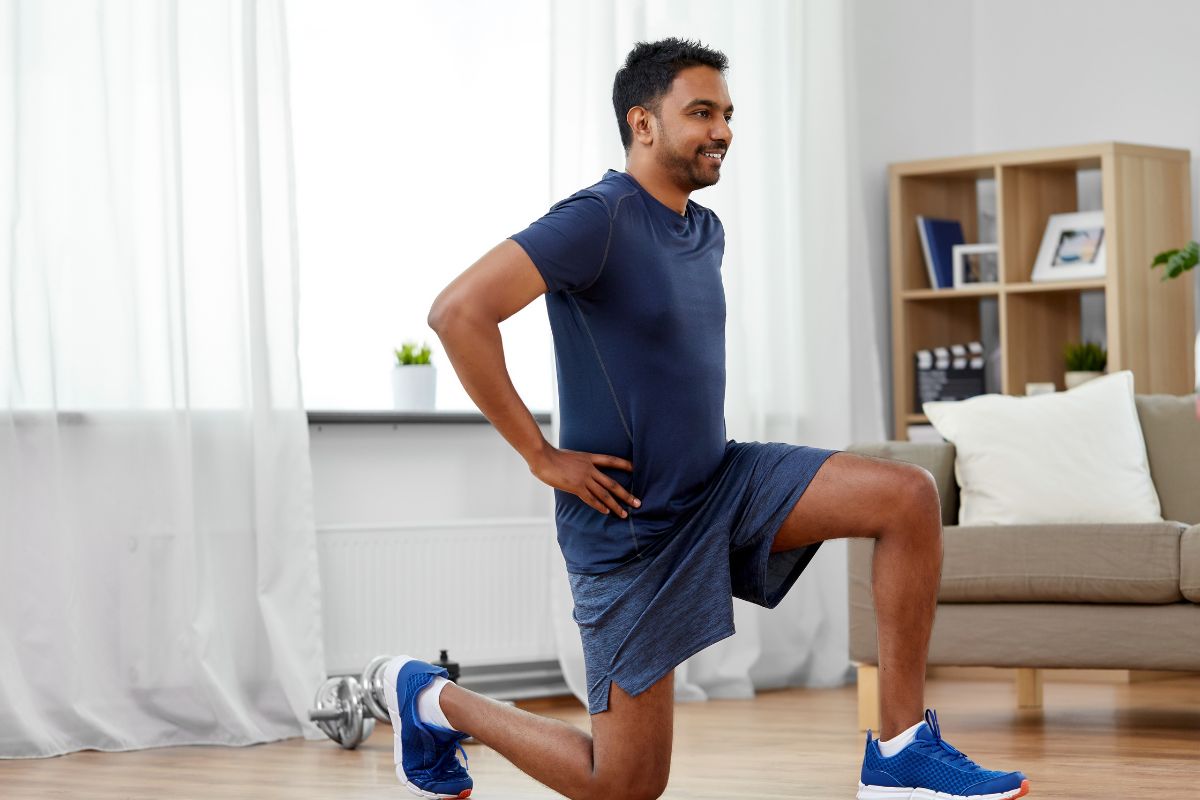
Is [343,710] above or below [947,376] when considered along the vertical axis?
below

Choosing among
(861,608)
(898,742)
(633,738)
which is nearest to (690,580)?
(633,738)

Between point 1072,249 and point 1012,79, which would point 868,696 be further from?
point 1012,79

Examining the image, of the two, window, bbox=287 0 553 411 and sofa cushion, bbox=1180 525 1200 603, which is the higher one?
window, bbox=287 0 553 411

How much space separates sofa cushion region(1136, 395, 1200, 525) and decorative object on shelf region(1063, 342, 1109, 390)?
101cm

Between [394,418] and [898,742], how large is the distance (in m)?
2.24

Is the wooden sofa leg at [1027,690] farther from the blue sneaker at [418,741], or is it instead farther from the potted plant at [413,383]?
the blue sneaker at [418,741]

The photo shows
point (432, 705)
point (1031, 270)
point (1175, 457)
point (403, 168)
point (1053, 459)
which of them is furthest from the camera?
point (1031, 270)

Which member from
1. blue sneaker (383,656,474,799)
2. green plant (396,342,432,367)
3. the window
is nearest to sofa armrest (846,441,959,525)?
the window

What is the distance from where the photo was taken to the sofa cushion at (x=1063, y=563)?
11.3 ft

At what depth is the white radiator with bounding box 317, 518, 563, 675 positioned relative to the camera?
13.5ft

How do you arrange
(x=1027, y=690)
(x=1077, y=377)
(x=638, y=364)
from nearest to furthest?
(x=638, y=364) < (x=1027, y=690) < (x=1077, y=377)

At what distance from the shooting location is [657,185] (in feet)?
7.98

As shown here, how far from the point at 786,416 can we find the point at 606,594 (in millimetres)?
2642

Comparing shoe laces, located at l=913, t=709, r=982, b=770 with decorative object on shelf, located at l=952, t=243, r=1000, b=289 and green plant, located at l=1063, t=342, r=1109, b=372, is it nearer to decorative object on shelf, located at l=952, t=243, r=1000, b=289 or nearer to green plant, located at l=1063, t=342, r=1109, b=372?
green plant, located at l=1063, t=342, r=1109, b=372
